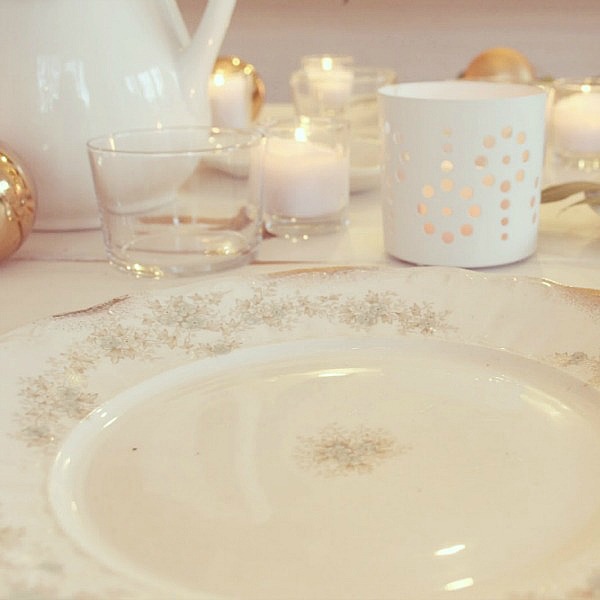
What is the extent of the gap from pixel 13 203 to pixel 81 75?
10 centimetres

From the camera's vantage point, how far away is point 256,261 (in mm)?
612

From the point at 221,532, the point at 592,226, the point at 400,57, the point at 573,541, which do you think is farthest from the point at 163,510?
the point at 400,57

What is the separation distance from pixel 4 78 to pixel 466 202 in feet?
1.05

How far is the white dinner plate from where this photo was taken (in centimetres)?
29

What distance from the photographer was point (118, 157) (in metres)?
0.57

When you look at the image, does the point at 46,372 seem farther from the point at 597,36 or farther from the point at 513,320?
the point at 597,36

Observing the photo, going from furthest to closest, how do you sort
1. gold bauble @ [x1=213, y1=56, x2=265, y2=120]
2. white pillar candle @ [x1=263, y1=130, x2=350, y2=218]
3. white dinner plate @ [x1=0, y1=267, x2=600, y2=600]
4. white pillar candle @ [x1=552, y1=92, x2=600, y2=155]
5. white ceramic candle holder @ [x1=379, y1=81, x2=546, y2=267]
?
gold bauble @ [x1=213, y1=56, x2=265, y2=120] → white pillar candle @ [x1=552, y1=92, x2=600, y2=155] → white pillar candle @ [x1=263, y1=130, x2=350, y2=218] → white ceramic candle holder @ [x1=379, y1=81, x2=546, y2=267] → white dinner plate @ [x1=0, y1=267, x2=600, y2=600]

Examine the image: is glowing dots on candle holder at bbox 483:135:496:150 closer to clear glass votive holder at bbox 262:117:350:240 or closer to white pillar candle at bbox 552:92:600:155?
clear glass votive holder at bbox 262:117:350:240

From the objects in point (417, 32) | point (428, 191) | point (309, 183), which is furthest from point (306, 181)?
point (417, 32)

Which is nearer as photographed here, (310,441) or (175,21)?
(310,441)

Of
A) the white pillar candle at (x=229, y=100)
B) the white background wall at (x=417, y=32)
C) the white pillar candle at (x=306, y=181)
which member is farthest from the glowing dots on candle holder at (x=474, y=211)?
the white background wall at (x=417, y=32)

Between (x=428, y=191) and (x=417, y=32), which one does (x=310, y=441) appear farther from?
(x=417, y=32)

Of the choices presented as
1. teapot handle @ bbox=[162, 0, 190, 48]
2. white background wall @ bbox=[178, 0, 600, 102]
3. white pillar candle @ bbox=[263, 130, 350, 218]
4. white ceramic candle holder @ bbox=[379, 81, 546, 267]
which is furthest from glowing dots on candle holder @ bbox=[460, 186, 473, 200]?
white background wall @ bbox=[178, 0, 600, 102]

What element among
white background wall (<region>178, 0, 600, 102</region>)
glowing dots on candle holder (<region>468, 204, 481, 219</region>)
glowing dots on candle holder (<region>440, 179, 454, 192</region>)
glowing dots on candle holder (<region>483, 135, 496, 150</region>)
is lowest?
white background wall (<region>178, 0, 600, 102</region>)
